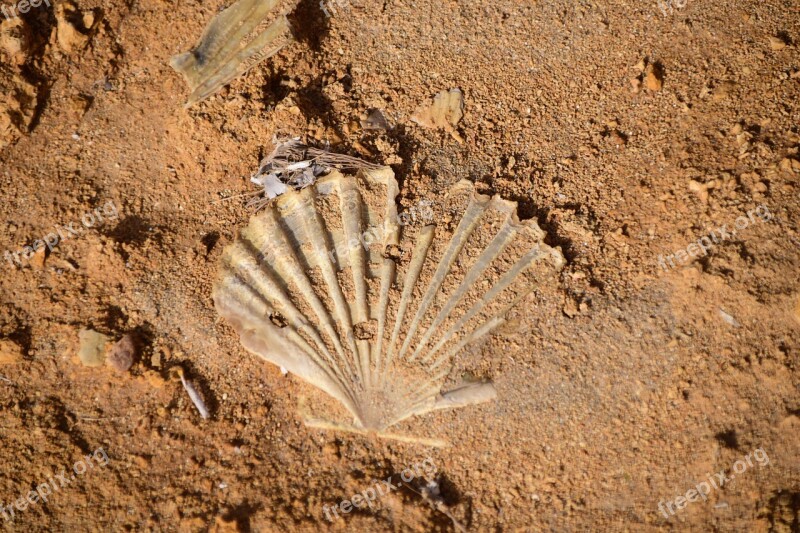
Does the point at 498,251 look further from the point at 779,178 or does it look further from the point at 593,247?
the point at 779,178

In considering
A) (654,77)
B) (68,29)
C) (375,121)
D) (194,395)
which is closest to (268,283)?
(194,395)

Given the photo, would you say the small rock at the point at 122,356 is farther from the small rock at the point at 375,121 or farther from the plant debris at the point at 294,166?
the small rock at the point at 375,121

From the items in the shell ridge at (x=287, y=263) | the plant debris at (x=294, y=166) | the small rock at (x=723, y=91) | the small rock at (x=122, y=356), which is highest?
the small rock at (x=723, y=91)

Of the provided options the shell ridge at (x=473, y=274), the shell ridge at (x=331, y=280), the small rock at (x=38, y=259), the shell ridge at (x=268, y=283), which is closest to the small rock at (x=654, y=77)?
the shell ridge at (x=473, y=274)

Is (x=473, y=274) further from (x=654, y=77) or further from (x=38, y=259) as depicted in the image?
(x=38, y=259)

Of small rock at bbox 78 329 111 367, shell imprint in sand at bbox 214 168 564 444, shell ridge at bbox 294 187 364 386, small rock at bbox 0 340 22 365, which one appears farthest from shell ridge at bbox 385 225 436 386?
small rock at bbox 0 340 22 365

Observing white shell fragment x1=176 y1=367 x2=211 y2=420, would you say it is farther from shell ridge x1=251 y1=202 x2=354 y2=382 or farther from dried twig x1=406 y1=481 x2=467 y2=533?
dried twig x1=406 y1=481 x2=467 y2=533
